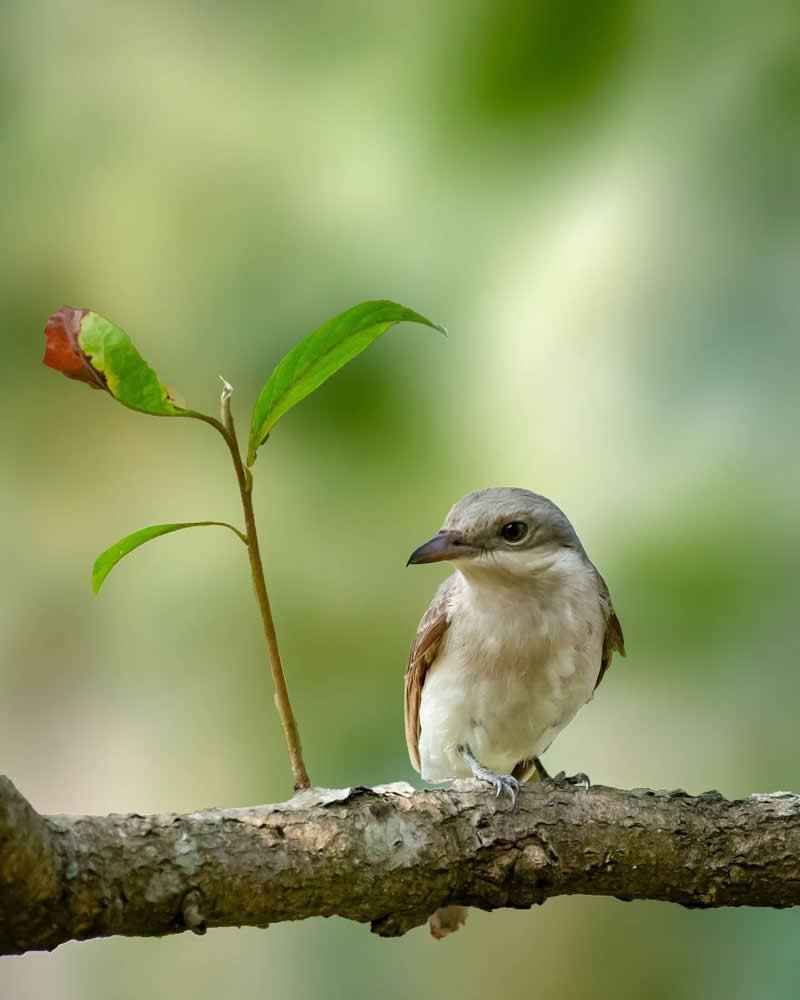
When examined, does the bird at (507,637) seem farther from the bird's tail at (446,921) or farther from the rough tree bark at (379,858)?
the rough tree bark at (379,858)

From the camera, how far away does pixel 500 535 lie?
6.46 ft

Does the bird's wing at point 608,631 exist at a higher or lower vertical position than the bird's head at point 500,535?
lower

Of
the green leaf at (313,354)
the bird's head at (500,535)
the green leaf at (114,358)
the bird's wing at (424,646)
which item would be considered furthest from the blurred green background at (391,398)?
the green leaf at (114,358)

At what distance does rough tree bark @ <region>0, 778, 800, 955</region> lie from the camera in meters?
1.21

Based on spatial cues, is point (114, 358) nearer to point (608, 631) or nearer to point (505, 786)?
point (505, 786)

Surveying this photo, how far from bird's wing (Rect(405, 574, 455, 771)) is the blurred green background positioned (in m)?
1.07

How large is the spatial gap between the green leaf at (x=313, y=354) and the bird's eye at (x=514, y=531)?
659 mm

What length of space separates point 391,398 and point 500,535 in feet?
5.32

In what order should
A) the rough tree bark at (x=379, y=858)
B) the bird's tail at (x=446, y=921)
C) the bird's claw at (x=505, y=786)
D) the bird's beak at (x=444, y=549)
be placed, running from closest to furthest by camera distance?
the rough tree bark at (x=379, y=858)
the bird's claw at (x=505, y=786)
the bird's beak at (x=444, y=549)
the bird's tail at (x=446, y=921)

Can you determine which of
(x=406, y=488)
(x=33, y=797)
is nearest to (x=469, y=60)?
(x=406, y=488)

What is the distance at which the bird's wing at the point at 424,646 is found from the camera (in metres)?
2.17

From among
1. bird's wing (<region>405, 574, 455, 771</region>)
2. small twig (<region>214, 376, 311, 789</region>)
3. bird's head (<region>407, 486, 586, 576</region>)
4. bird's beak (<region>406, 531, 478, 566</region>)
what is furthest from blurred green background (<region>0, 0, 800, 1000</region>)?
small twig (<region>214, 376, 311, 789</region>)

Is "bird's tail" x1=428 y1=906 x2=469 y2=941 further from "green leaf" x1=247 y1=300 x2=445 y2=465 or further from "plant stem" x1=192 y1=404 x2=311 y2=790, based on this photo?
"green leaf" x1=247 y1=300 x2=445 y2=465

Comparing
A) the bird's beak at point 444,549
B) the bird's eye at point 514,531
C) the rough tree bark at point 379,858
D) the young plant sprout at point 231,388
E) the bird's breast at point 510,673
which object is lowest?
the rough tree bark at point 379,858
